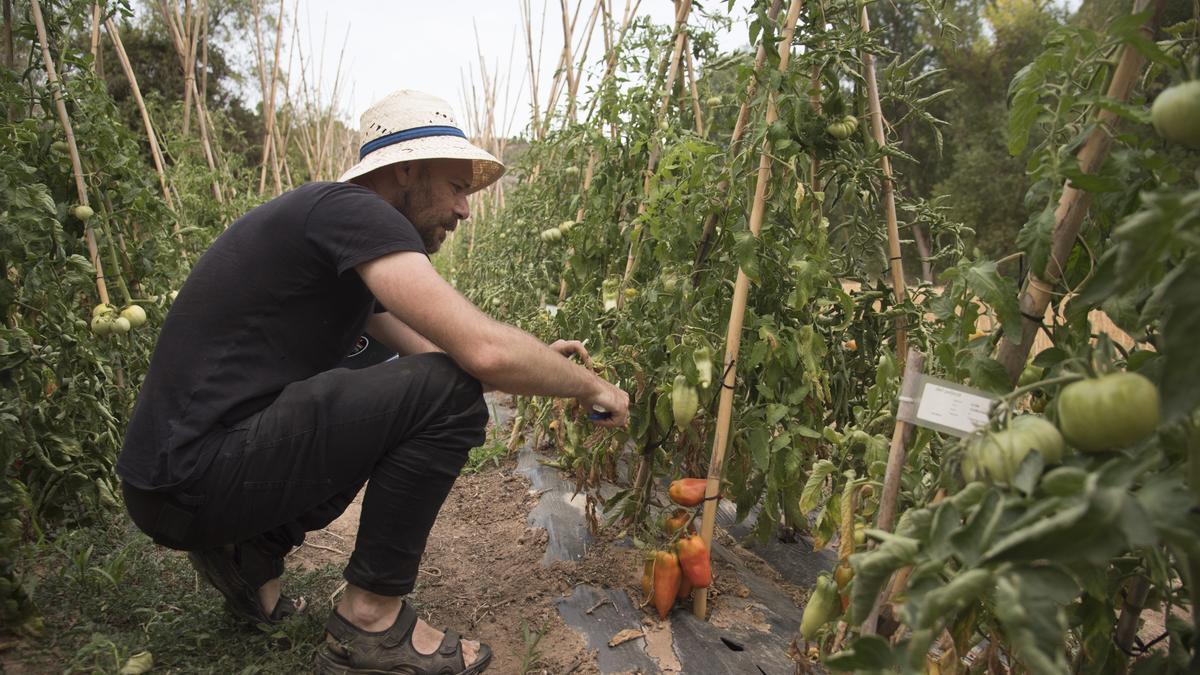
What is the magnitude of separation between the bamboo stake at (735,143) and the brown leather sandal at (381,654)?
3.32 ft

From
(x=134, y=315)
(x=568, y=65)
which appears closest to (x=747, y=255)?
(x=134, y=315)

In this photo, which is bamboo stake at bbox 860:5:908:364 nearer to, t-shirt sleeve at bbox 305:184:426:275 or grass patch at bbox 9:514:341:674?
t-shirt sleeve at bbox 305:184:426:275

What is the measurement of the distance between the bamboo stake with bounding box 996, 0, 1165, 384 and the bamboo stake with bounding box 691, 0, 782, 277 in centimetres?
88

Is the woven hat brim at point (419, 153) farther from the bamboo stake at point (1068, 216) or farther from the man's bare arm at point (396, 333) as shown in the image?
the bamboo stake at point (1068, 216)

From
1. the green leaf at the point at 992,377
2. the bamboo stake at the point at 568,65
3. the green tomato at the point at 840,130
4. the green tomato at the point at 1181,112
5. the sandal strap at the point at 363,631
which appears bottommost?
the sandal strap at the point at 363,631

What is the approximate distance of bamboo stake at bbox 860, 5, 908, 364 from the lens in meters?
1.77

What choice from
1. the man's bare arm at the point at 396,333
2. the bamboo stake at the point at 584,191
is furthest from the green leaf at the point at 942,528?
the bamboo stake at the point at 584,191

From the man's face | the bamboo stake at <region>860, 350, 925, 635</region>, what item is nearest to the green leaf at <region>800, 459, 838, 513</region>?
the bamboo stake at <region>860, 350, 925, 635</region>

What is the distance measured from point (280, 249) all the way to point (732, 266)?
0.98 meters

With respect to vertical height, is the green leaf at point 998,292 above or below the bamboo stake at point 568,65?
below

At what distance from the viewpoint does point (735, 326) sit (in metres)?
1.74

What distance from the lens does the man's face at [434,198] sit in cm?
187

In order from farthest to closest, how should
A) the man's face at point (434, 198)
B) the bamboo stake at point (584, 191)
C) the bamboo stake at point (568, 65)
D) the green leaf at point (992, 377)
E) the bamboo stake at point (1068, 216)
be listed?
the bamboo stake at point (568, 65) < the bamboo stake at point (584, 191) < the man's face at point (434, 198) < the green leaf at point (992, 377) < the bamboo stake at point (1068, 216)

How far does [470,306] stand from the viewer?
152cm
